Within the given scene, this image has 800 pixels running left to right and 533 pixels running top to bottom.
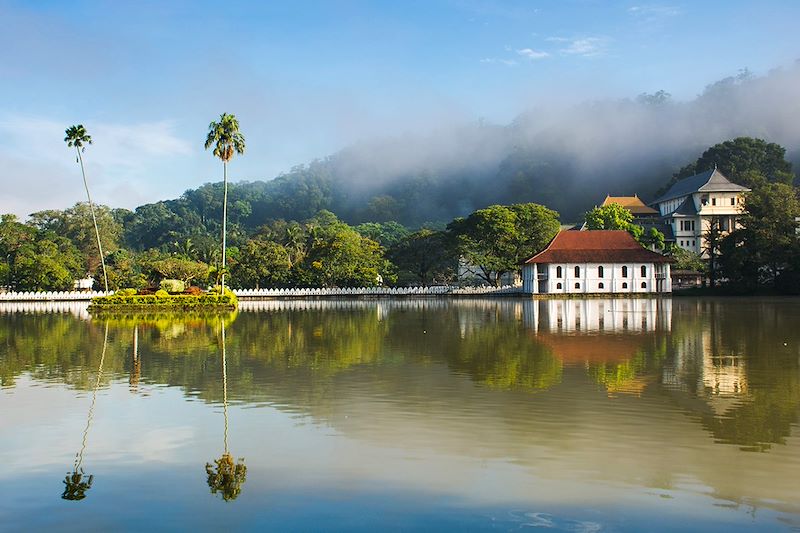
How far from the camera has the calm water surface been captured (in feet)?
24.7

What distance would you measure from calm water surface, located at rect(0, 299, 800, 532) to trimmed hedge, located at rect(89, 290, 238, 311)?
25.9 metres

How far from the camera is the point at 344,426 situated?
36.8 ft

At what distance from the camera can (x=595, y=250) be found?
65.7 meters

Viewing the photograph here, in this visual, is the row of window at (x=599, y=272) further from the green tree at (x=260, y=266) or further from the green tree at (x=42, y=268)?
the green tree at (x=42, y=268)

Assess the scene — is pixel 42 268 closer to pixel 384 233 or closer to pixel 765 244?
pixel 384 233

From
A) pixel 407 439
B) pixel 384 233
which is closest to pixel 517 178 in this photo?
pixel 384 233

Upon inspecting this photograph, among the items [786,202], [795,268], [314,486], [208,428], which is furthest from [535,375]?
[786,202]

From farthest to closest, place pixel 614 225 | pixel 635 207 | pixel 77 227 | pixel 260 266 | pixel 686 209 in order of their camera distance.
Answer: pixel 635 207 < pixel 77 227 < pixel 686 209 < pixel 614 225 < pixel 260 266

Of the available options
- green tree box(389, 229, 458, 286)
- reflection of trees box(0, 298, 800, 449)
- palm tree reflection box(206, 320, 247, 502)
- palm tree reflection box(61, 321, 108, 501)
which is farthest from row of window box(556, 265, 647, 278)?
palm tree reflection box(61, 321, 108, 501)

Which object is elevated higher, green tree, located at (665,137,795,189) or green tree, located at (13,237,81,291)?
green tree, located at (665,137,795,189)

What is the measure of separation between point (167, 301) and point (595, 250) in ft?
121

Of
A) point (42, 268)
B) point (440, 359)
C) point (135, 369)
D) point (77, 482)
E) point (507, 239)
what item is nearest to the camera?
point (77, 482)

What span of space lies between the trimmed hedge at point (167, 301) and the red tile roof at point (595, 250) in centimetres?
2811

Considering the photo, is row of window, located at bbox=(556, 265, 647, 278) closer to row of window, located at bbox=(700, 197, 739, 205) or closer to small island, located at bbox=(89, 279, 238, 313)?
small island, located at bbox=(89, 279, 238, 313)
